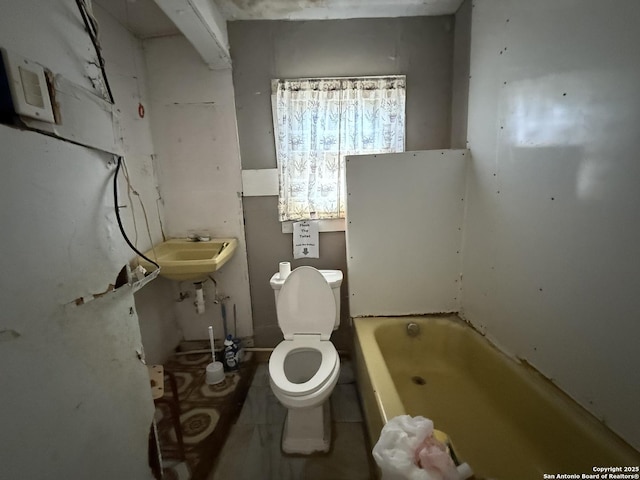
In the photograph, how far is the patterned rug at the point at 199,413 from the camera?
130cm

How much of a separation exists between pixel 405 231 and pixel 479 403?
3.27ft

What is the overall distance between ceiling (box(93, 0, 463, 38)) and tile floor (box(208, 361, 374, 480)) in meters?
2.43

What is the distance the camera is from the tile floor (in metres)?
1.30

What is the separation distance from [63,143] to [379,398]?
52.0 inches

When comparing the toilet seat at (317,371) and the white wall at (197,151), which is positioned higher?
the white wall at (197,151)

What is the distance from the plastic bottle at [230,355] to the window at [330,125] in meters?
1.17

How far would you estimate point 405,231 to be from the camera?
5.59ft

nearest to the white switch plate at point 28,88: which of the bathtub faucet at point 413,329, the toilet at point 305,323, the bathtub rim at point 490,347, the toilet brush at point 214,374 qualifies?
the toilet at point 305,323

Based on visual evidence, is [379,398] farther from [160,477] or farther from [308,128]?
[308,128]

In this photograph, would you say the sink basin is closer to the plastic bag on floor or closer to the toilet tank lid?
the toilet tank lid

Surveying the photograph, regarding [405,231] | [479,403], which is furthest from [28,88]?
[479,403]

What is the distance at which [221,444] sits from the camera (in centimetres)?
143

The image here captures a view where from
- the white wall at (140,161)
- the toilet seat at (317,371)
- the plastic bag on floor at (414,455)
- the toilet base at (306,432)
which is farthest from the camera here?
the white wall at (140,161)

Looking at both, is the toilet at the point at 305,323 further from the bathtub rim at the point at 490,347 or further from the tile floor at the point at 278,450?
the bathtub rim at the point at 490,347
